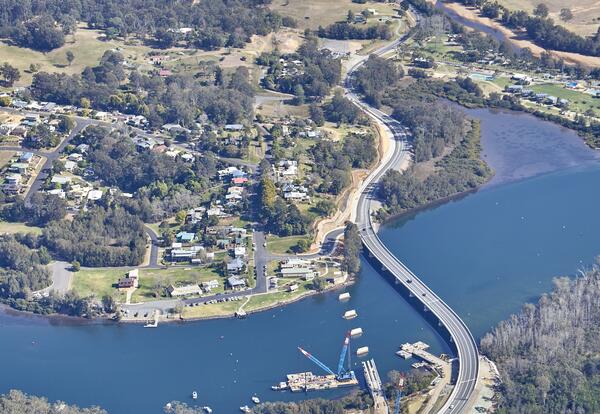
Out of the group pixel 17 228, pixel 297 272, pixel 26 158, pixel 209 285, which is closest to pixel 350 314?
pixel 297 272

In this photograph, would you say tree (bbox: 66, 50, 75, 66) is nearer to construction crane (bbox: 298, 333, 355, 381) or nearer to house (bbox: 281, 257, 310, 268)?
house (bbox: 281, 257, 310, 268)

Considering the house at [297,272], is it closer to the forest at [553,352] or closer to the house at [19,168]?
the forest at [553,352]

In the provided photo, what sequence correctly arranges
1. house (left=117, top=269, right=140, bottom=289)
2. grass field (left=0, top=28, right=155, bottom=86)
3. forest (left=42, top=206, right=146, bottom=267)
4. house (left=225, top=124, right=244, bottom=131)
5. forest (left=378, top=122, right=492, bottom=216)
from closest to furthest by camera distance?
house (left=117, top=269, right=140, bottom=289), forest (left=42, top=206, right=146, bottom=267), forest (left=378, top=122, right=492, bottom=216), house (left=225, top=124, right=244, bottom=131), grass field (left=0, top=28, right=155, bottom=86)

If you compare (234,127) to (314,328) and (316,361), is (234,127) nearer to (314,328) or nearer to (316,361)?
(314,328)

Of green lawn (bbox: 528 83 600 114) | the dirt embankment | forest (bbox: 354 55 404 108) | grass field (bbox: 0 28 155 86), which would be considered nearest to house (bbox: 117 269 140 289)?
grass field (bbox: 0 28 155 86)

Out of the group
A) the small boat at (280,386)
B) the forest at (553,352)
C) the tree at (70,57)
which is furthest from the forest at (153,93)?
the forest at (553,352)

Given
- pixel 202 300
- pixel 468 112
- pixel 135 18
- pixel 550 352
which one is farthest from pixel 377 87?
pixel 550 352

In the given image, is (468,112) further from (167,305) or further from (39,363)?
(39,363)
